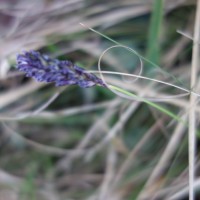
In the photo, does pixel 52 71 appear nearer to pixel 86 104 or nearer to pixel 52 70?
pixel 52 70

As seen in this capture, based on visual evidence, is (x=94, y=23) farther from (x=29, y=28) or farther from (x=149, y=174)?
(x=149, y=174)

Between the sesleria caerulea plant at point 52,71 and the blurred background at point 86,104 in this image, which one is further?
the blurred background at point 86,104

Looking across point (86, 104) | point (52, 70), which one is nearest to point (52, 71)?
point (52, 70)

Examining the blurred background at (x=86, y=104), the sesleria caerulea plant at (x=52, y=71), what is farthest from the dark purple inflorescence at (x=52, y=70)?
the blurred background at (x=86, y=104)

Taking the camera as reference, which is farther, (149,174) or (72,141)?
(72,141)

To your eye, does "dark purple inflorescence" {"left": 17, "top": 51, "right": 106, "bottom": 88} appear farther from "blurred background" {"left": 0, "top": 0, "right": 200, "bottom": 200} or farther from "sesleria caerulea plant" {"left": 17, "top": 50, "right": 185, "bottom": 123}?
"blurred background" {"left": 0, "top": 0, "right": 200, "bottom": 200}

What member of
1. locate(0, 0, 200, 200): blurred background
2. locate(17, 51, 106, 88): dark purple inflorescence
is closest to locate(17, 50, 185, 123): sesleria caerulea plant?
locate(17, 51, 106, 88): dark purple inflorescence

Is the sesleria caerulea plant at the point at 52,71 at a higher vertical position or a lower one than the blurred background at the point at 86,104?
lower

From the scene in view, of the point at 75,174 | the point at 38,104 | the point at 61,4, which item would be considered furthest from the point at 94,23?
the point at 75,174

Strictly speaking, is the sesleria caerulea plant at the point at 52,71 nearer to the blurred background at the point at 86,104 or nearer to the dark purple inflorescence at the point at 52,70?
the dark purple inflorescence at the point at 52,70
